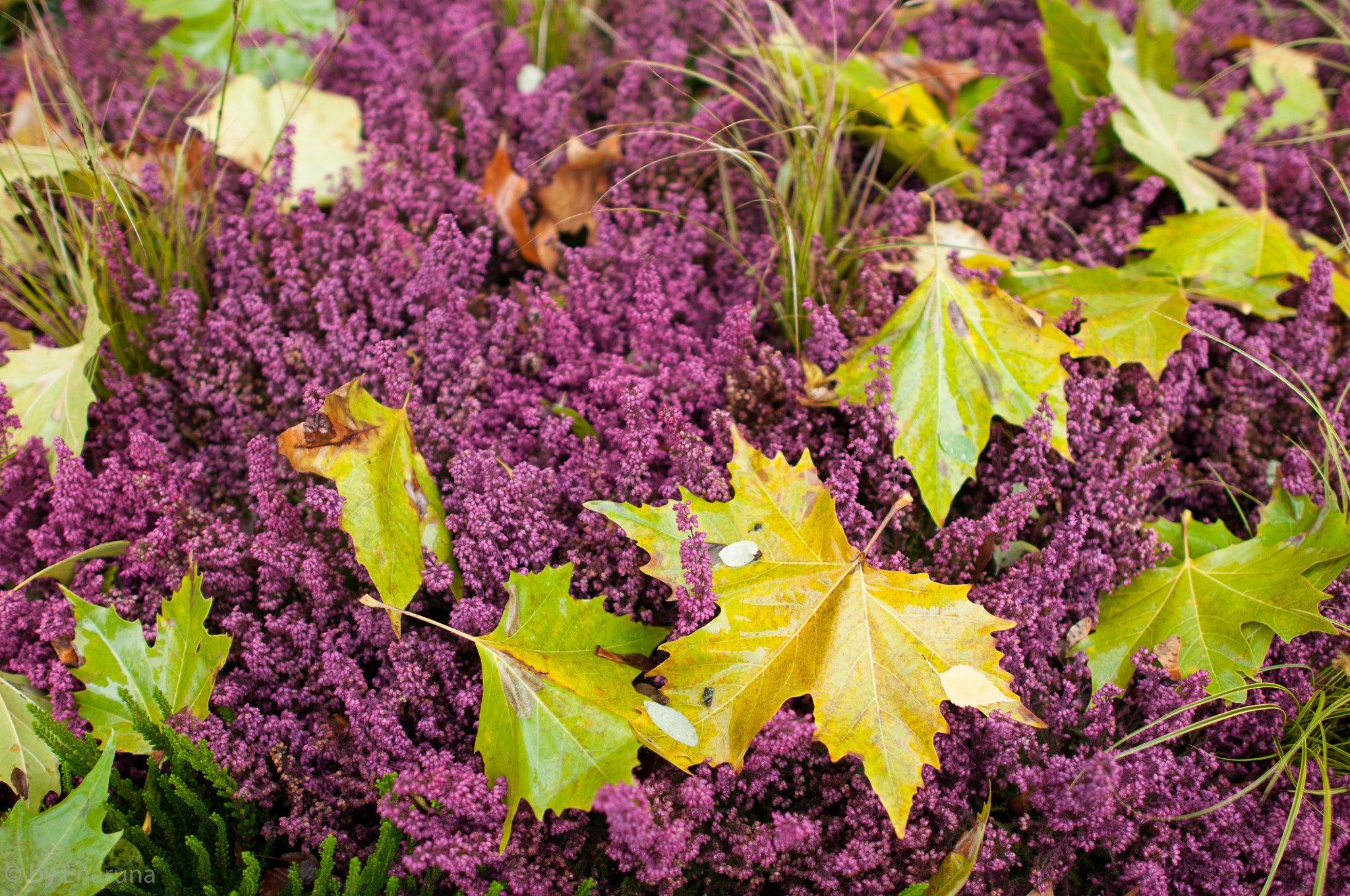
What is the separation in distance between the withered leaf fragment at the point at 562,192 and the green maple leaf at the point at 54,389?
0.99m

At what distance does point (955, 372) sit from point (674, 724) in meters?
0.95

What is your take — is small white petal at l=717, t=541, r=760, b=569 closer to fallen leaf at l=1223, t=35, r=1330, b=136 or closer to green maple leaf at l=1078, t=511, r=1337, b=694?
green maple leaf at l=1078, t=511, r=1337, b=694

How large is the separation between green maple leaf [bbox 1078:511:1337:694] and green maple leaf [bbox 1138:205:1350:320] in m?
0.69

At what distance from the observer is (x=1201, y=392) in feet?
6.38

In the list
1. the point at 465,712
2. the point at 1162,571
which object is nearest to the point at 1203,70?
the point at 1162,571

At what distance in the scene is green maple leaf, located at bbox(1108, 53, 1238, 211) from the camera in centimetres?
226

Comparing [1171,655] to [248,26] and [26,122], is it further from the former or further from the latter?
[26,122]

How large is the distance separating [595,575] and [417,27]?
6.82 ft

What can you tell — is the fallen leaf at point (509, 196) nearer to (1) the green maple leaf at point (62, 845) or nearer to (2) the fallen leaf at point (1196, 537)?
(1) the green maple leaf at point (62, 845)

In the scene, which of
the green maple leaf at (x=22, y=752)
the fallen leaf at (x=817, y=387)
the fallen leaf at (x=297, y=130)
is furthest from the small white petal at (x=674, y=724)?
the fallen leaf at (x=297, y=130)

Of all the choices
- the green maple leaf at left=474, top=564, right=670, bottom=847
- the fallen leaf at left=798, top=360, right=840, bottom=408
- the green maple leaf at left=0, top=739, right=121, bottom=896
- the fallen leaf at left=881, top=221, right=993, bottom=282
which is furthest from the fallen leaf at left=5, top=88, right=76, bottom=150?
the fallen leaf at left=881, top=221, right=993, bottom=282

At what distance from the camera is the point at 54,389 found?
72.4 inches

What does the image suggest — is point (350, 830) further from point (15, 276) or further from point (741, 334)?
point (15, 276)

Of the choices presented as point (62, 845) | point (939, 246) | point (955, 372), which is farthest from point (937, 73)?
point (62, 845)
